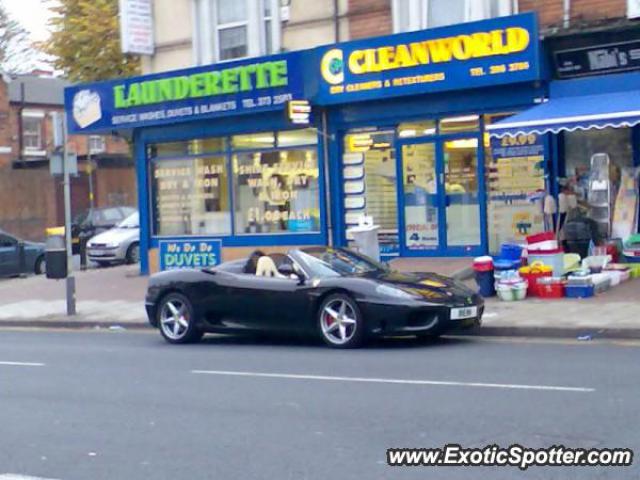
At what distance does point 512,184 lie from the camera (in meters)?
19.2

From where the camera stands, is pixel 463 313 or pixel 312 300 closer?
pixel 463 313

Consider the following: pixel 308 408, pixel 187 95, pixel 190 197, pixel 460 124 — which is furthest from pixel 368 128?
pixel 308 408

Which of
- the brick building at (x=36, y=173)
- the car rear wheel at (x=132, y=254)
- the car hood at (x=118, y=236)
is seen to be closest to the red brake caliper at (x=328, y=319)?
the car hood at (x=118, y=236)

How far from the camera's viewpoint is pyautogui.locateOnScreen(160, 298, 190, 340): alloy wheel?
14.8 meters

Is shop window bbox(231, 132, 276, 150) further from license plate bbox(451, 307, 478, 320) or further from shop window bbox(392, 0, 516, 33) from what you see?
license plate bbox(451, 307, 478, 320)

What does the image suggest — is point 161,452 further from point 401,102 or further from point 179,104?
point 179,104

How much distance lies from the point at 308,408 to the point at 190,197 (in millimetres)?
14572

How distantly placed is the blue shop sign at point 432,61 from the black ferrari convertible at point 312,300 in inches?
206

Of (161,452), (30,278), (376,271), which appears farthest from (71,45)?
(161,452)

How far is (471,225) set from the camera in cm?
1972

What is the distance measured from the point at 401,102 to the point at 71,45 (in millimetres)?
14590

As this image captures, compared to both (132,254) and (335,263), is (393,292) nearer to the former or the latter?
(335,263)

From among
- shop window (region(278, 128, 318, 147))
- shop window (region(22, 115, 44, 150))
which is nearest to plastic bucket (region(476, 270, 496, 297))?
shop window (region(278, 128, 318, 147))

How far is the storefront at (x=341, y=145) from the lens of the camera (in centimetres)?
1880
